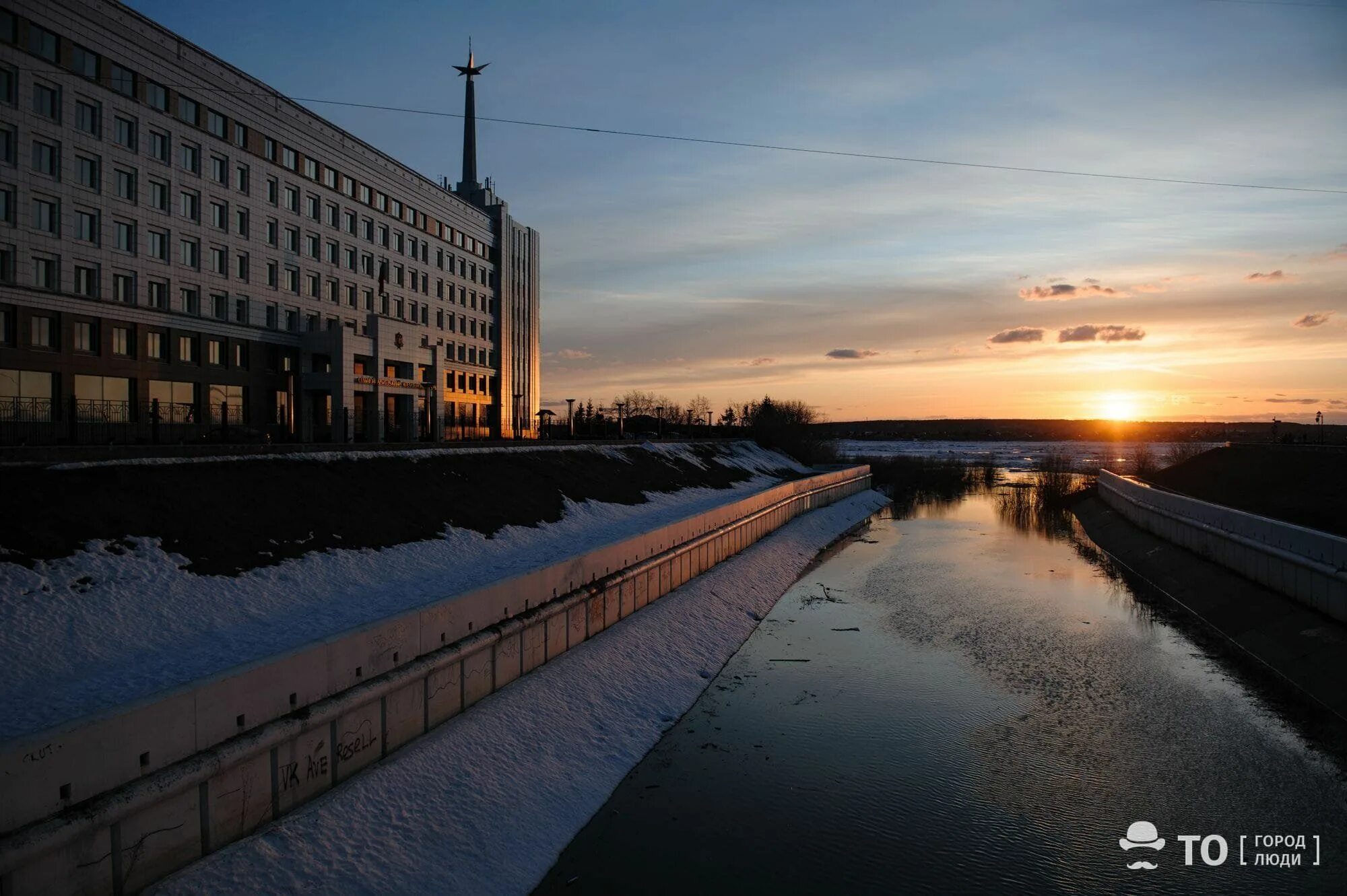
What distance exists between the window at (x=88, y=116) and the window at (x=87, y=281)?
254 inches

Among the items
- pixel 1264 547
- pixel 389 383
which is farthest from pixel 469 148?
pixel 1264 547

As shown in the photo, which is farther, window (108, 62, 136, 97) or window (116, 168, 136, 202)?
window (116, 168, 136, 202)

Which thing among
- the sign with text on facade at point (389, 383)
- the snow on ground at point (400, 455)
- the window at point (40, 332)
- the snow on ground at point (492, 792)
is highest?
the window at point (40, 332)

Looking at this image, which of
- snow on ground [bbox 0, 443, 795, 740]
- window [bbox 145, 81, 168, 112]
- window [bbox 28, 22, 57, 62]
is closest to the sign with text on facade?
window [bbox 145, 81, 168, 112]

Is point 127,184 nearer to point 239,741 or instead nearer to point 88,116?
point 88,116

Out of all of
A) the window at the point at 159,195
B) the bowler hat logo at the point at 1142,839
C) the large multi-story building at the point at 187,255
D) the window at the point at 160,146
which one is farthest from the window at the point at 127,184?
the bowler hat logo at the point at 1142,839

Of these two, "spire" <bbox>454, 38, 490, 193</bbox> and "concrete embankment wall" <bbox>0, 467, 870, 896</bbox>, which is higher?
"spire" <bbox>454, 38, 490, 193</bbox>

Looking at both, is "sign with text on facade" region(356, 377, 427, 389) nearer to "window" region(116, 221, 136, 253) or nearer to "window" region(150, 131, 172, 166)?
"window" region(116, 221, 136, 253)

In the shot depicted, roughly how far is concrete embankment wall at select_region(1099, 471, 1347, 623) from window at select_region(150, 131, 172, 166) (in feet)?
172

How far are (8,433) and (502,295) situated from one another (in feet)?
195

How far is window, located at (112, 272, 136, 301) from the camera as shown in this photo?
4344cm

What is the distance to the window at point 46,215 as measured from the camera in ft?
128

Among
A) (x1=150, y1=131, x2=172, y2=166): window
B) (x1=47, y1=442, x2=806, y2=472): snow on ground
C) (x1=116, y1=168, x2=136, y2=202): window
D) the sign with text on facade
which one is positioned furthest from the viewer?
the sign with text on facade

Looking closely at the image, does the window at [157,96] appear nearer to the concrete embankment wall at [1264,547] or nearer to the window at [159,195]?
the window at [159,195]
